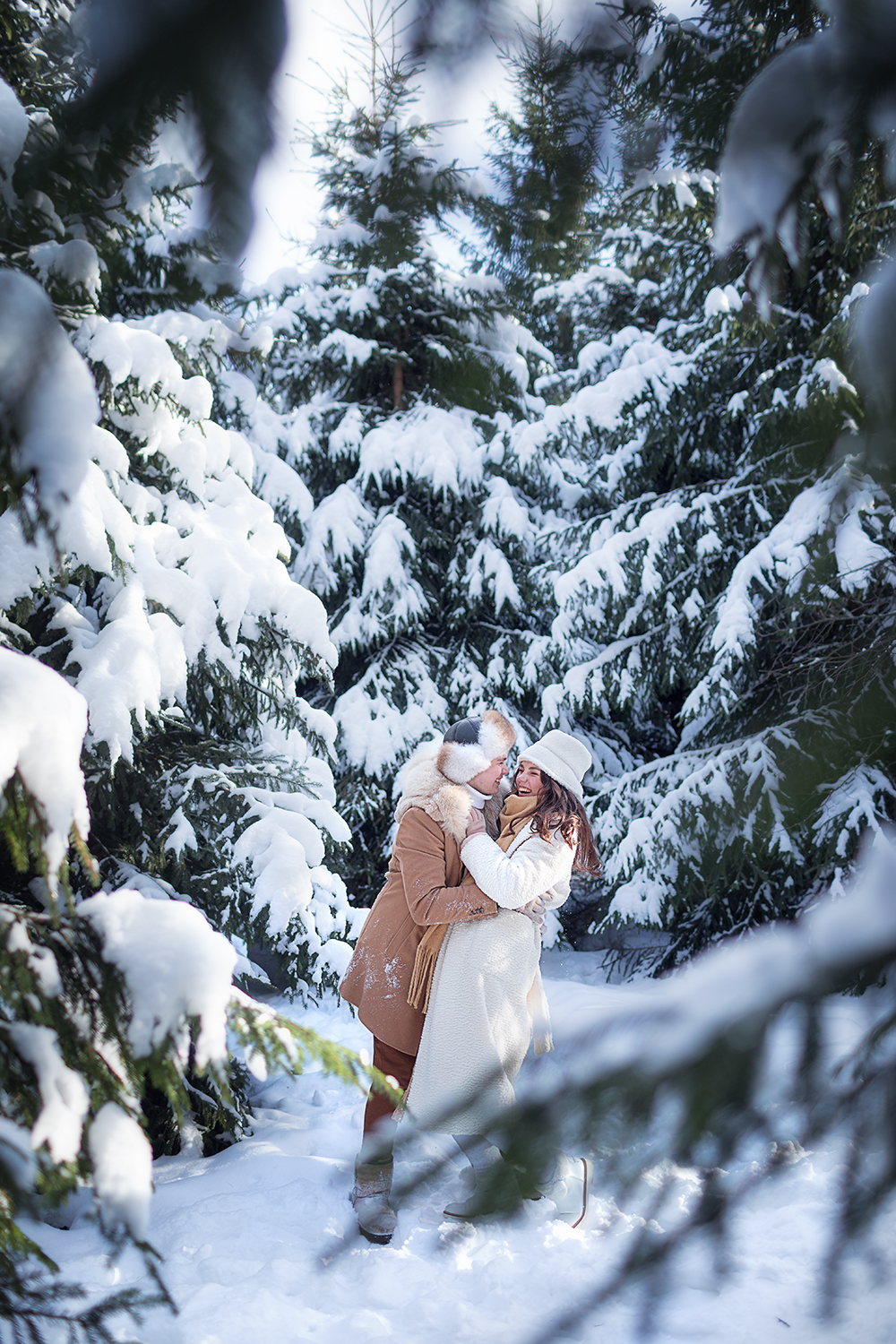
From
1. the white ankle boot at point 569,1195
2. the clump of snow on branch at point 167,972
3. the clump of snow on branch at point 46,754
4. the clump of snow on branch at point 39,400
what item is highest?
the clump of snow on branch at point 39,400

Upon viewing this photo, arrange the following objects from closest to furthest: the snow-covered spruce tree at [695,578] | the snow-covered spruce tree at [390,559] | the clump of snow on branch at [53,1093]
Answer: the clump of snow on branch at [53,1093] → the snow-covered spruce tree at [695,578] → the snow-covered spruce tree at [390,559]

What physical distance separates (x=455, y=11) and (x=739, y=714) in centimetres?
475

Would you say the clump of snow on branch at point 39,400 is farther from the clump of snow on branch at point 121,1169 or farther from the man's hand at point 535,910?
the man's hand at point 535,910

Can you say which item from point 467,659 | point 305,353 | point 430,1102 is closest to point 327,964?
point 430,1102

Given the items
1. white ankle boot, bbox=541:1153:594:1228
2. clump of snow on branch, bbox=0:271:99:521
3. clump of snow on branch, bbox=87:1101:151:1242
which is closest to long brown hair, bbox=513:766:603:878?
white ankle boot, bbox=541:1153:594:1228

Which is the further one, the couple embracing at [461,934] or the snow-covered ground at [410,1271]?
the couple embracing at [461,934]

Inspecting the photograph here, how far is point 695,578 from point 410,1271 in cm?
438

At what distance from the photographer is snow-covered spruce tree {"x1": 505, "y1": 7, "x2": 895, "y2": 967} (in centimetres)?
400

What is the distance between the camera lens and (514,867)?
2.72m

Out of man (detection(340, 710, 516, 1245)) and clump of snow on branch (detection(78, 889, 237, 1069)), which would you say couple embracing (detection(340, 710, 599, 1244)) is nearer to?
man (detection(340, 710, 516, 1245))

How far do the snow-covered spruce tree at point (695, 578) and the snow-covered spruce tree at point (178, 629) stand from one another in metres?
1.91

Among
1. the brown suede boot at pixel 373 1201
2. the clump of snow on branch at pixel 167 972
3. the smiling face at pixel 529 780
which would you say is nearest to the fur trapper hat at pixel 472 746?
the smiling face at pixel 529 780

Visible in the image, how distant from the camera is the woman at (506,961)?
2.71 m

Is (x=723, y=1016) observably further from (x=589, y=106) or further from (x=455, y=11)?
(x=589, y=106)
